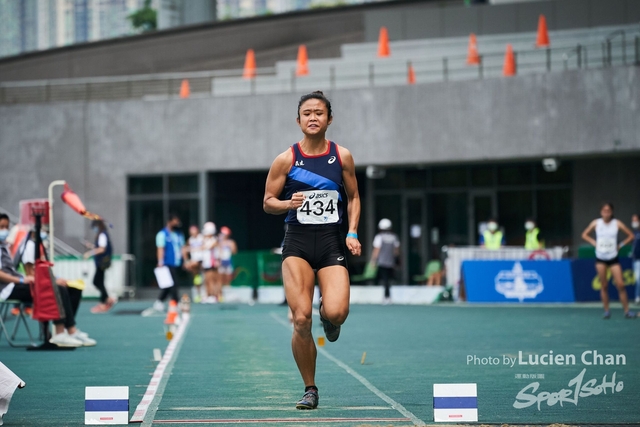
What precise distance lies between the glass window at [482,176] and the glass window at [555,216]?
64.0 inches

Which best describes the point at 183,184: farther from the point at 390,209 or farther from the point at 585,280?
the point at 585,280

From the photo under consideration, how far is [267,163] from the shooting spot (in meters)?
32.8

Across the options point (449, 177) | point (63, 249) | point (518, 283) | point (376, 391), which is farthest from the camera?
point (449, 177)

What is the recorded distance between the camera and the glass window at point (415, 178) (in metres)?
35.5

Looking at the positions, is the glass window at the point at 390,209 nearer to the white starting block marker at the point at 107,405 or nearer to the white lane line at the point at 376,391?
the white lane line at the point at 376,391

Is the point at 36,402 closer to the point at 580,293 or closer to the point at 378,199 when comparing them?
the point at 580,293

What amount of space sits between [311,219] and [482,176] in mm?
27248

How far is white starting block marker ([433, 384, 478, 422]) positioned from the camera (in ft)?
22.6

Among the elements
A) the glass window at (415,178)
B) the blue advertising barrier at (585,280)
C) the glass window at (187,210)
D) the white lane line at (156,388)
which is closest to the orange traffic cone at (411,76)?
the glass window at (415,178)

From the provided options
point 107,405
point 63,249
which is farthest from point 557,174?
point 107,405

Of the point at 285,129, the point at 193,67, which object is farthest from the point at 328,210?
the point at 193,67

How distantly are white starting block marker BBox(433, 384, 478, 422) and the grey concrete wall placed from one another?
885 inches

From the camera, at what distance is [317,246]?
7875mm

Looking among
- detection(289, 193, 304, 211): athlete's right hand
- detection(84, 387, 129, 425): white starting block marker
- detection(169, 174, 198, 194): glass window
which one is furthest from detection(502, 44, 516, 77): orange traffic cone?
detection(84, 387, 129, 425): white starting block marker
